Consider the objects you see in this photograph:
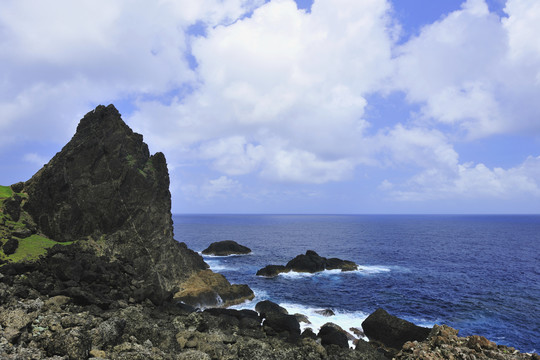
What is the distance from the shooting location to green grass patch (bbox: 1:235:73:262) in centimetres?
2628

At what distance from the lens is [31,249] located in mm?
28516

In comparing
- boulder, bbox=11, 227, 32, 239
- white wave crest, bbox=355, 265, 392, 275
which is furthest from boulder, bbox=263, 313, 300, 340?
white wave crest, bbox=355, 265, 392, 275

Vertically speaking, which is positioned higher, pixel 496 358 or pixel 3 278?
pixel 3 278

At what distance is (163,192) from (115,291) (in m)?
21.9

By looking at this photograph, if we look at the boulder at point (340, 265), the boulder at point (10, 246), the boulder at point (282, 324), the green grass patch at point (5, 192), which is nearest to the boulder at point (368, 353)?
the boulder at point (282, 324)

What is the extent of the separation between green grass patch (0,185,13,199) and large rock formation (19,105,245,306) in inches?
69.9

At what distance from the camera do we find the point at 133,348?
17.0 metres

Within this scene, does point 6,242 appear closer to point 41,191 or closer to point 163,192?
point 41,191

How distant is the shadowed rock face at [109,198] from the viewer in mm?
37344

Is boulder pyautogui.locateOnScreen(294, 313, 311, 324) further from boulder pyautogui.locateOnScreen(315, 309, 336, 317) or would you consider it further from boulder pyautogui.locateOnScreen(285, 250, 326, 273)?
boulder pyautogui.locateOnScreen(285, 250, 326, 273)

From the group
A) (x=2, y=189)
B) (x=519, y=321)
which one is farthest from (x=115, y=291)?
(x=519, y=321)

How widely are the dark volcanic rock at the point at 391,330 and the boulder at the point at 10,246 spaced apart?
36221 millimetres

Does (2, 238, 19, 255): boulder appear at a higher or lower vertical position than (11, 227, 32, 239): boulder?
lower

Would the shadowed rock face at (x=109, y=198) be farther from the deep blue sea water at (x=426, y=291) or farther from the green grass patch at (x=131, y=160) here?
the deep blue sea water at (x=426, y=291)
